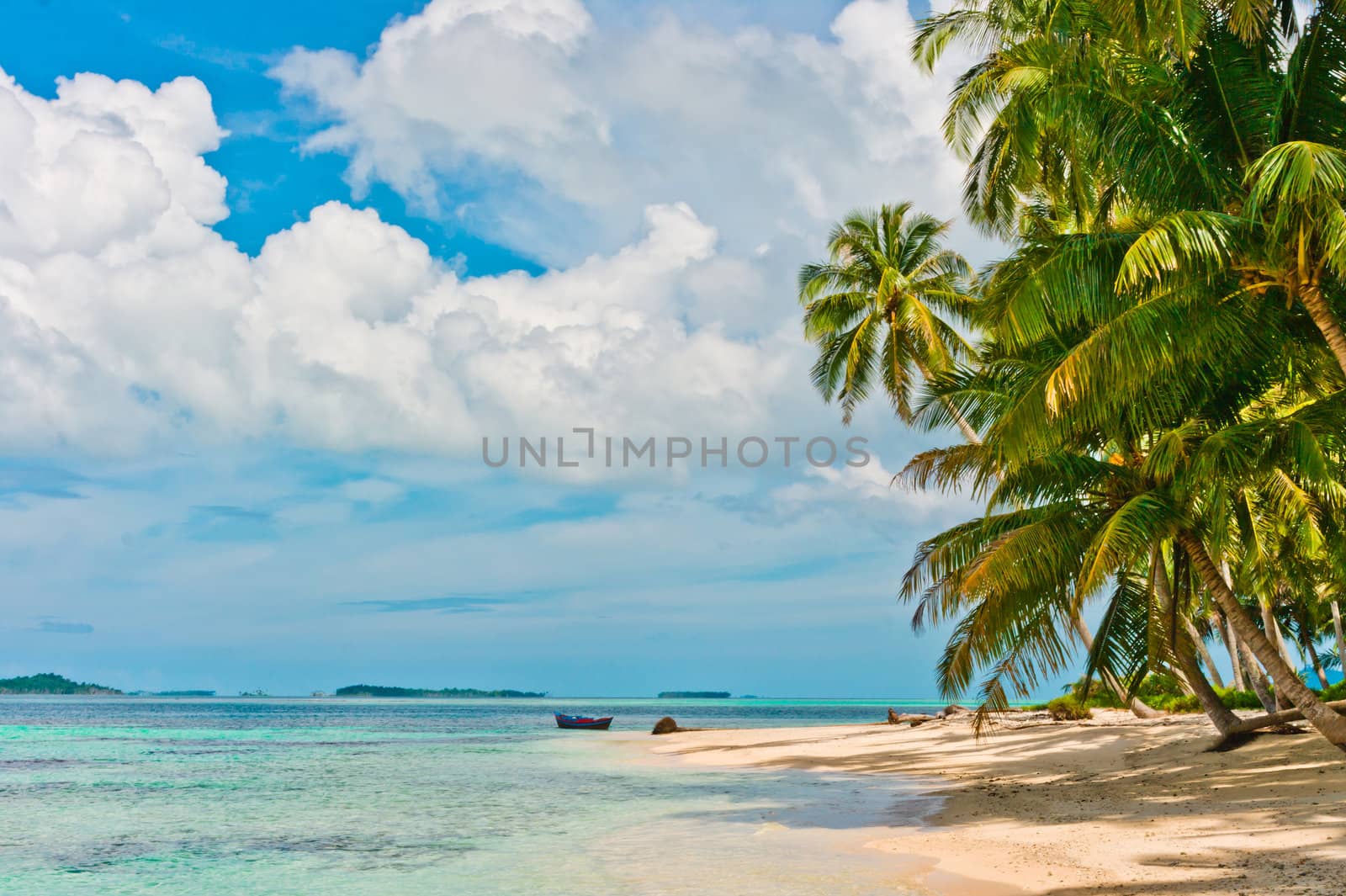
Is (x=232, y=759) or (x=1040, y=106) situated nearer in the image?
(x=1040, y=106)

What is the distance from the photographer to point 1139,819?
36.2ft

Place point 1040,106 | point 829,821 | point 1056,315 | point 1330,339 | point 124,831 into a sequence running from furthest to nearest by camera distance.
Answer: point 124,831, point 829,821, point 1040,106, point 1056,315, point 1330,339

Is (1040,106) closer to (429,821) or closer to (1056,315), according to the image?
(1056,315)

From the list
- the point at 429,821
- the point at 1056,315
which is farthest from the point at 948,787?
the point at 1056,315

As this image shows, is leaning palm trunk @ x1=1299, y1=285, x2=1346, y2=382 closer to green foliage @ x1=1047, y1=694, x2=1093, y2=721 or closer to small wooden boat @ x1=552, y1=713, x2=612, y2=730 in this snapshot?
green foliage @ x1=1047, y1=694, x2=1093, y2=721

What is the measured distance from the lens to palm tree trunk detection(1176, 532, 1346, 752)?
11336 millimetres

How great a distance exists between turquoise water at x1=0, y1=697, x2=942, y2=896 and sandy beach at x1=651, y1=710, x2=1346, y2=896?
104 cm

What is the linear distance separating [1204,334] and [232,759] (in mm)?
33335

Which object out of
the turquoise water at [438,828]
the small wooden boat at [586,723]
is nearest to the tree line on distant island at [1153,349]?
the turquoise water at [438,828]

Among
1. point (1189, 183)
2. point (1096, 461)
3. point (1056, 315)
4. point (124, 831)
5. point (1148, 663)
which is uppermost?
point (1189, 183)

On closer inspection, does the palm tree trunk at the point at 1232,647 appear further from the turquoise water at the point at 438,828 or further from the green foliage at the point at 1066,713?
the turquoise water at the point at 438,828

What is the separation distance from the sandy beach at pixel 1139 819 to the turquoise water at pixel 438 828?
41.0 inches

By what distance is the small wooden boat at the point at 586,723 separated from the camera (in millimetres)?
53188

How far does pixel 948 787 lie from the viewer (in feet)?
55.9
